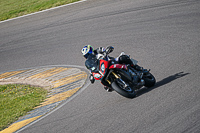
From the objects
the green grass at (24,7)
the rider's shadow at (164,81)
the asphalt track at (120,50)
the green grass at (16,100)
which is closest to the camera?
the asphalt track at (120,50)

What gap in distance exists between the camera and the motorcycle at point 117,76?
25.0 ft

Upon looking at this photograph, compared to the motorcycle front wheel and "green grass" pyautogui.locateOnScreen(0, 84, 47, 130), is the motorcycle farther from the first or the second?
"green grass" pyautogui.locateOnScreen(0, 84, 47, 130)

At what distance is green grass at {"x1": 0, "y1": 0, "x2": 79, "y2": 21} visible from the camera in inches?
738

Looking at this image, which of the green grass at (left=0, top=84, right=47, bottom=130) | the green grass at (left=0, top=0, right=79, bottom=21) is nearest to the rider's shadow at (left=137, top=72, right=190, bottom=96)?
the green grass at (left=0, top=84, right=47, bottom=130)

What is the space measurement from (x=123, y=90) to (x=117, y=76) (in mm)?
421

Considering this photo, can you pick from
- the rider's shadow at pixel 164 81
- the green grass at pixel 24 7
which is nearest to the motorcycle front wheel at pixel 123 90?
the rider's shadow at pixel 164 81

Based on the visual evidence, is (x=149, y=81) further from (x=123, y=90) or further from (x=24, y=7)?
(x=24, y=7)

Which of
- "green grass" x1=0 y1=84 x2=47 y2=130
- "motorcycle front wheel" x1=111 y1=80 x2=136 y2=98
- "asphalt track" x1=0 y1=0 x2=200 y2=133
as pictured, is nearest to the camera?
"asphalt track" x1=0 y1=0 x2=200 y2=133

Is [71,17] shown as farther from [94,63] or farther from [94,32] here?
[94,63]

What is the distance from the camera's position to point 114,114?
7180mm

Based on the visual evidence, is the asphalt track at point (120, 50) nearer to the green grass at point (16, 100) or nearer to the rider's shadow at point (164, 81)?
the rider's shadow at point (164, 81)

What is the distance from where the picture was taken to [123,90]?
7.52 metres

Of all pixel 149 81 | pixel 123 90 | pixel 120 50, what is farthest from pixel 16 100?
pixel 149 81

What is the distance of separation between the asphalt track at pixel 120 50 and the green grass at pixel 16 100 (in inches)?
51.5
